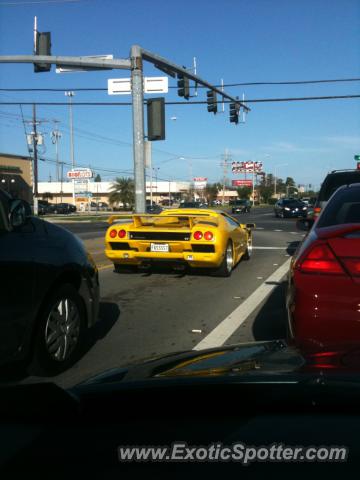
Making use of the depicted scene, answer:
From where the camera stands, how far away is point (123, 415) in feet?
5.91

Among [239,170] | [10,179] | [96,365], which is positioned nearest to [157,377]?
[96,365]

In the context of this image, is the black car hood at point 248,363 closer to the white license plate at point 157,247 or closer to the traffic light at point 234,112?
the white license plate at point 157,247

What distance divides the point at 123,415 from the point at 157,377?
0.42 meters

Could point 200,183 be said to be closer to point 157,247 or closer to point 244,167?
point 244,167

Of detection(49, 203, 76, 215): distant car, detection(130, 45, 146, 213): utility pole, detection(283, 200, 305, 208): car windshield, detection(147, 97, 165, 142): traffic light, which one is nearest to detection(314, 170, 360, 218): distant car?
detection(147, 97, 165, 142): traffic light

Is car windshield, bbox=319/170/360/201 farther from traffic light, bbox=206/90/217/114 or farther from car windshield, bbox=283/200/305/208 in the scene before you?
car windshield, bbox=283/200/305/208

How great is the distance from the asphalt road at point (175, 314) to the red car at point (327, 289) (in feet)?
4.05

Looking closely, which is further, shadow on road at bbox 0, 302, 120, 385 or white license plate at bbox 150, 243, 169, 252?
white license plate at bbox 150, 243, 169, 252

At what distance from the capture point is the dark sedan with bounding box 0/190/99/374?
11.9ft

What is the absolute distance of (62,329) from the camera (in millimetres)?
4305

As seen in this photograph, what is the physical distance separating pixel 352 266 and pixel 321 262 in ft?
0.71

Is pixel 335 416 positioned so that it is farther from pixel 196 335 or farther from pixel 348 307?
pixel 196 335

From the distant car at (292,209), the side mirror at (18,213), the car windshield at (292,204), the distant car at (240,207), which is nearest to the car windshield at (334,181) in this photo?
the side mirror at (18,213)

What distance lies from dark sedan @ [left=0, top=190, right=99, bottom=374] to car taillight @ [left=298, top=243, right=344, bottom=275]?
1.99 m
